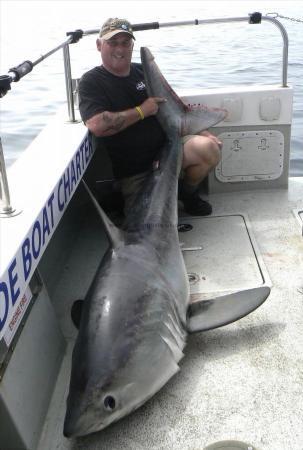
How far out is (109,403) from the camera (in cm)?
188

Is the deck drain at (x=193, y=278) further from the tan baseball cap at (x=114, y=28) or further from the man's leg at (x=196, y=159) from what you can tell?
the tan baseball cap at (x=114, y=28)

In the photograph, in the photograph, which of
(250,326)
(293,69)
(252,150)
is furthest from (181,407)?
(293,69)

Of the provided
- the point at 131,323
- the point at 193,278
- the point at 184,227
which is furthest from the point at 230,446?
the point at 184,227

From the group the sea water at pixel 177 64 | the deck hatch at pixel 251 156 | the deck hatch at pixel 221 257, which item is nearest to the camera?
the deck hatch at pixel 221 257

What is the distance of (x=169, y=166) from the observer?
3248mm

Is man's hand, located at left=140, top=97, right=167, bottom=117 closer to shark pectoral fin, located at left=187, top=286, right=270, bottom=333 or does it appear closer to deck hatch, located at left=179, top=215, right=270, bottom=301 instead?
deck hatch, located at left=179, top=215, right=270, bottom=301

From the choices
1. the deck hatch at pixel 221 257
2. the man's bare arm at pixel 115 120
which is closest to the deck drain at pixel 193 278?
the deck hatch at pixel 221 257

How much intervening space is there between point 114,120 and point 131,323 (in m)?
1.57

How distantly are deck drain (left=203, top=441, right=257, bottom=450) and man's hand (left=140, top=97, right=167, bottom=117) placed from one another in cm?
211

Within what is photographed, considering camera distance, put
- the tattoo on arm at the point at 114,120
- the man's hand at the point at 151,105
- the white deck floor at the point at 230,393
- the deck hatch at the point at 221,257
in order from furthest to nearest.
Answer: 1. the man's hand at the point at 151,105
2. the tattoo on arm at the point at 114,120
3. the deck hatch at the point at 221,257
4. the white deck floor at the point at 230,393

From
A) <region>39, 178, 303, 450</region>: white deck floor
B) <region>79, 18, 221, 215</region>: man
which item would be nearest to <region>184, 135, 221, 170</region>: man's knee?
<region>79, 18, 221, 215</region>: man

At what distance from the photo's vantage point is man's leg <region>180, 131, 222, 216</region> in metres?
3.52

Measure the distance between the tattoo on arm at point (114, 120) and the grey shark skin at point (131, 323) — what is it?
1.91 ft

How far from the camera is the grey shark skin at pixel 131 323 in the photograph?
1.89 m
